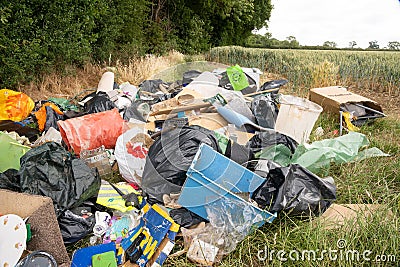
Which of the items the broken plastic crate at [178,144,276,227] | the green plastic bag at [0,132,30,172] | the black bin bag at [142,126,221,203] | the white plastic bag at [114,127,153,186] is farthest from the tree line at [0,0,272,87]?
the broken plastic crate at [178,144,276,227]

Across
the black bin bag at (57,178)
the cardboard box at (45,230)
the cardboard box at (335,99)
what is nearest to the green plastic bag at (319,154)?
the cardboard box at (335,99)

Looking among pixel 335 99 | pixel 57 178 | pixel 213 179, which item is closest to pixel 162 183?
pixel 213 179

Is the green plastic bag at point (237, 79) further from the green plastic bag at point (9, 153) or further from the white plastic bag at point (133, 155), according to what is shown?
the green plastic bag at point (9, 153)

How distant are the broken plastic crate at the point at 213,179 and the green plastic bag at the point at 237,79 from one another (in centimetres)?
262

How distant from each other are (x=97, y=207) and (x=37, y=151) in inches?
25.5

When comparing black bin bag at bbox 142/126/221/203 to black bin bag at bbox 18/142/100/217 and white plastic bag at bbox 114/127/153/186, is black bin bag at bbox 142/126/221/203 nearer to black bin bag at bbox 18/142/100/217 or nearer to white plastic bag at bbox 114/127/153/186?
white plastic bag at bbox 114/127/153/186

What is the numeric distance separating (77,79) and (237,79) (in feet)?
→ 11.2

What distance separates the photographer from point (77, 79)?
6.56 meters

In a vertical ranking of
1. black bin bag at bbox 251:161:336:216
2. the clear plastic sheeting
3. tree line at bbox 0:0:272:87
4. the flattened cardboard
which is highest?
tree line at bbox 0:0:272:87

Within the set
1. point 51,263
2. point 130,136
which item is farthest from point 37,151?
point 51,263

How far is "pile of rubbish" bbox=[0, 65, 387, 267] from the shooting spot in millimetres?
2080

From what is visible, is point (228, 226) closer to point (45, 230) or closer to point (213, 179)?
point (213, 179)

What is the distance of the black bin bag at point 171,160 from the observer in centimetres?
249

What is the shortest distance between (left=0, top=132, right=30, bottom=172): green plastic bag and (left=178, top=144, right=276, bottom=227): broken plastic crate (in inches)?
64.2
